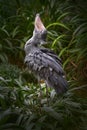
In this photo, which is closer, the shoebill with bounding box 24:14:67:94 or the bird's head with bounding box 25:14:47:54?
the shoebill with bounding box 24:14:67:94

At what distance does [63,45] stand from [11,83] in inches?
60.6

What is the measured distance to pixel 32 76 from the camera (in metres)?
6.09

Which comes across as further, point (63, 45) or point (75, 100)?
point (63, 45)

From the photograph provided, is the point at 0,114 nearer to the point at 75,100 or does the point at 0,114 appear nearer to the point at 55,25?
the point at 75,100

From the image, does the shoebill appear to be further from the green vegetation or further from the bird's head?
the green vegetation

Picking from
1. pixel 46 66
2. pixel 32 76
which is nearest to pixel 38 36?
pixel 46 66

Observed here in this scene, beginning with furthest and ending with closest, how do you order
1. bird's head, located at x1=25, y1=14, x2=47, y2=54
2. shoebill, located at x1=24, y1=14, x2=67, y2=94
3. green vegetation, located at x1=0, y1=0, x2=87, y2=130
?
bird's head, located at x1=25, y1=14, x2=47, y2=54
shoebill, located at x1=24, y1=14, x2=67, y2=94
green vegetation, located at x1=0, y1=0, x2=87, y2=130

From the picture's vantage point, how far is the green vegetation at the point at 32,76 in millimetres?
4414

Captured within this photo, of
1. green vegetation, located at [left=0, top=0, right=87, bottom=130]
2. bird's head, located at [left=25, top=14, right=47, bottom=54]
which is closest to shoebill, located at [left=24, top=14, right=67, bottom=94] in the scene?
bird's head, located at [left=25, top=14, right=47, bottom=54]

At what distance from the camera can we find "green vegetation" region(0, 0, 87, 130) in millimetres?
4414

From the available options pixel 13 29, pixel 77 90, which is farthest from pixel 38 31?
pixel 13 29

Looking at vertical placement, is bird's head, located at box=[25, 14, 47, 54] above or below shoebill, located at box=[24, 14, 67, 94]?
above

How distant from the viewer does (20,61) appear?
6602 mm

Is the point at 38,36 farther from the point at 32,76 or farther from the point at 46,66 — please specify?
the point at 32,76
